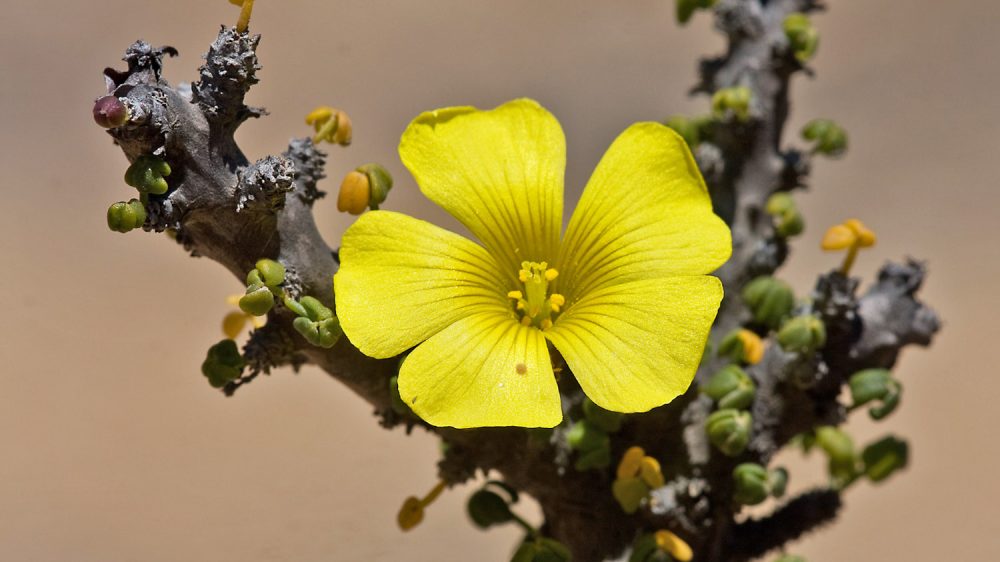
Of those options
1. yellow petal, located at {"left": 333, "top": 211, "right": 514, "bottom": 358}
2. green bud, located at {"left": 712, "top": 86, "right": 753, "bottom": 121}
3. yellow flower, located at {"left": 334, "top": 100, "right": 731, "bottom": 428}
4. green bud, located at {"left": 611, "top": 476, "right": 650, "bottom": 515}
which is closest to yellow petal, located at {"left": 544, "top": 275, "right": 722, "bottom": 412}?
yellow flower, located at {"left": 334, "top": 100, "right": 731, "bottom": 428}

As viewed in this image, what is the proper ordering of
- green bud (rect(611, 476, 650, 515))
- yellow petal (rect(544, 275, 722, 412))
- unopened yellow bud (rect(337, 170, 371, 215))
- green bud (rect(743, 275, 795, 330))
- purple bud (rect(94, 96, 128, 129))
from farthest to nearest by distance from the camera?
green bud (rect(743, 275, 795, 330)) → green bud (rect(611, 476, 650, 515)) → unopened yellow bud (rect(337, 170, 371, 215)) → yellow petal (rect(544, 275, 722, 412)) → purple bud (rect(94, 96, 128, 129))

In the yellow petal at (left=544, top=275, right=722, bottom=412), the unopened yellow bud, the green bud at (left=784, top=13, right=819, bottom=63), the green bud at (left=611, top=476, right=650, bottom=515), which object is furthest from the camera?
the green bud at (left=784, top=13, right=819, bottom=63)

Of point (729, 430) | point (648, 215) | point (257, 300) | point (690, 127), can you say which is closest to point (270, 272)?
point (257, 300)

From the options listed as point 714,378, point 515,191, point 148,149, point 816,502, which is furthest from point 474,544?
point 148,149

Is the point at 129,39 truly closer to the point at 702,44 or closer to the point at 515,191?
the point at 702,44

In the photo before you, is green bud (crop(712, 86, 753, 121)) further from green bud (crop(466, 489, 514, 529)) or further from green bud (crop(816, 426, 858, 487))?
green bud (crop(466, 489, 514, 529))

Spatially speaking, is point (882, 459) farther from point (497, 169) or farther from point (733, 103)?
point (497, 169)

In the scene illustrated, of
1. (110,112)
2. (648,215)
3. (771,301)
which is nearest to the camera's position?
(110,112)
